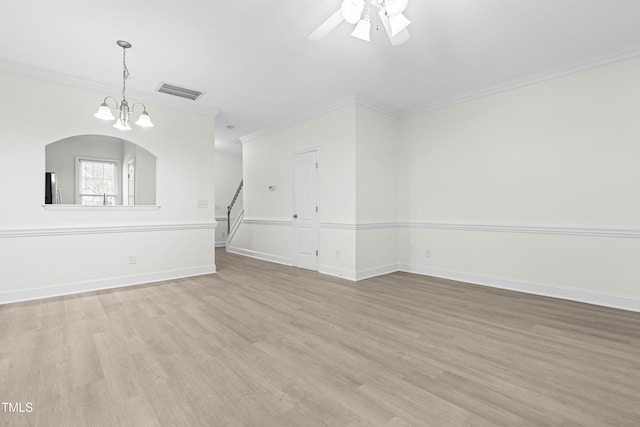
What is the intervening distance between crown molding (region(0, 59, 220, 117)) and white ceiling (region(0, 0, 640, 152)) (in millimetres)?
29

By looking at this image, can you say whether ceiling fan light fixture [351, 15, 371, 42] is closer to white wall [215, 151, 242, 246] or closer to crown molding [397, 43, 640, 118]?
crown molding [397, 43, 640, 118]

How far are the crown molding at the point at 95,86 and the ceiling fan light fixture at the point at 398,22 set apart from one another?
12.2ft

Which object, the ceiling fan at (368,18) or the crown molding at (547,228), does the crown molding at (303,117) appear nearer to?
the ceiling fan at (368,18)

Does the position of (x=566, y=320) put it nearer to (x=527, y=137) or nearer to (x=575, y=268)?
(x=575, y=268)

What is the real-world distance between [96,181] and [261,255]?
390 centimetres

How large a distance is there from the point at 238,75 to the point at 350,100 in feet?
5.78

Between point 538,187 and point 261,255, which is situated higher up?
point 538,187

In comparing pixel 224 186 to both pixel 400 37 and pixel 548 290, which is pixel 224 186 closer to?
pixel 400 37

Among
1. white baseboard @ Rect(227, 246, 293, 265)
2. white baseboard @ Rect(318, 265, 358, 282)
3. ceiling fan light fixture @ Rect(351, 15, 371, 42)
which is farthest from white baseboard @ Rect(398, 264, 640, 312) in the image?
ceiling fan light fixture @ Rect(351, 15, 371, 42)

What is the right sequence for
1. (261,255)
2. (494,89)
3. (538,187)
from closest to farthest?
(538,187), (494,89), (261,255)

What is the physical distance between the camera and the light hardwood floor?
1652mm

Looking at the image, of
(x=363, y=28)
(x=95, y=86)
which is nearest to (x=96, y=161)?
(x=95, y=86)

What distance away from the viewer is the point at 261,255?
265 inches

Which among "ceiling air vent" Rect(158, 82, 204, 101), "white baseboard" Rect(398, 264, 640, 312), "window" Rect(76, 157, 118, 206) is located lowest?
"white baseboard" Rect(398, 264, 640, 312)
